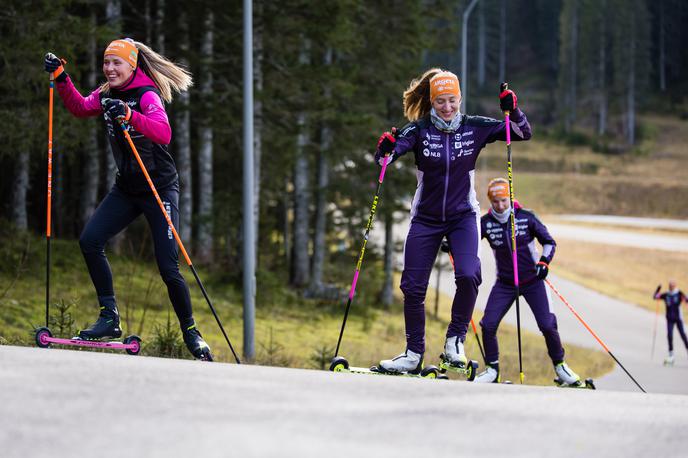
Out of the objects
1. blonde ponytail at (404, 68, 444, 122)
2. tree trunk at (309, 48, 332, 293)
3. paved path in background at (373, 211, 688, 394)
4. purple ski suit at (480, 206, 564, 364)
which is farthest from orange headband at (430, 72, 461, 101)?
tree trunk at (309, 48, 332, 293)

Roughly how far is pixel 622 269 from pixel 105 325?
40.1 meters

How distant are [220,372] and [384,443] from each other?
4.53ft

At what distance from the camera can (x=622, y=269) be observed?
45.0 meters

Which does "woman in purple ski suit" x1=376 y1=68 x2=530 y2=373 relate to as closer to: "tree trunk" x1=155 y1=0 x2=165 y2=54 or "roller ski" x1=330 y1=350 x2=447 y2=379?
"roller ski" x1=330 y1=350 x2=447 y2=379

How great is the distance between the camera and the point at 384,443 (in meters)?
3.46

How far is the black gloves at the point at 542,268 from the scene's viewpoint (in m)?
9.88

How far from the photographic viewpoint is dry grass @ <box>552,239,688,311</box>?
40.0 meters

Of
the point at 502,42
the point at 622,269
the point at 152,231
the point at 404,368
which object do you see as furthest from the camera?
the point at 502,42

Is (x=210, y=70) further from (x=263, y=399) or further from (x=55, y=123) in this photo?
(x=263, y=399)

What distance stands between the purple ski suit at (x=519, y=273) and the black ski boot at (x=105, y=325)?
4136 mm

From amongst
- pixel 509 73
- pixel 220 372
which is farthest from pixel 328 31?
pixel 509 73

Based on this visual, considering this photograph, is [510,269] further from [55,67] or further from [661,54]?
[661,54]

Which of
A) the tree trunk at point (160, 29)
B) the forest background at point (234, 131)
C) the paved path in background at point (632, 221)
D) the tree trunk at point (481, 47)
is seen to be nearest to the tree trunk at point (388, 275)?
the forest background at point (234, 131)

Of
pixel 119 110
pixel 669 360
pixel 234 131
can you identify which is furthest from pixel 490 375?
pixel 669 360
